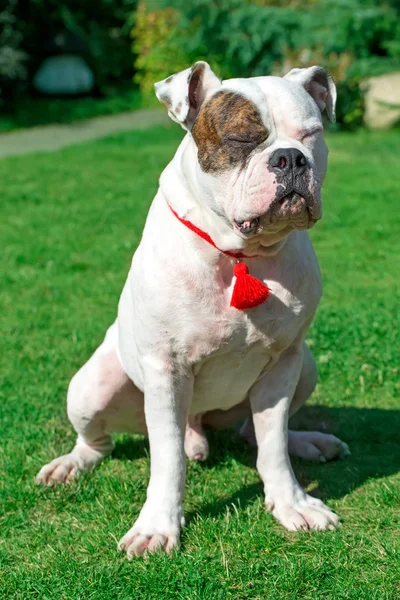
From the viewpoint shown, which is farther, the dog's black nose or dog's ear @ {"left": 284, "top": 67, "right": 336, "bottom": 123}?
dog's ear @ {"left": 284, "top": 67, "right": 336, "bottom": 123}

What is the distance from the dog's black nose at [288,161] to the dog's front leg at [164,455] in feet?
2.93

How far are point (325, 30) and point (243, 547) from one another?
11.7 metres

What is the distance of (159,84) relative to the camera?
327 centimetres

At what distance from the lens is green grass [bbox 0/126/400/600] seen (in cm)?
312

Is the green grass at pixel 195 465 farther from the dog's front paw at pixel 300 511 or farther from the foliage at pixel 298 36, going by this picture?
the foliage at pixel 298 36

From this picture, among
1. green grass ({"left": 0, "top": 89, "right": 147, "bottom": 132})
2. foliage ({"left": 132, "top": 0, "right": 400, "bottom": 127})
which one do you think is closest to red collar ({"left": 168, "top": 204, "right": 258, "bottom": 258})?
foliage ({"left": 132, "top": 0, "right": 400, "bottom": 127})

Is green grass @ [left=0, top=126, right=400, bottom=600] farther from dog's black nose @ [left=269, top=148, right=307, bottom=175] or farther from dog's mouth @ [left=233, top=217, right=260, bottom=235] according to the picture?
dog's black nose @ [left=269, top=148, right=307, bottom=175]

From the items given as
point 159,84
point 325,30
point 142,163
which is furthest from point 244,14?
point 159,84

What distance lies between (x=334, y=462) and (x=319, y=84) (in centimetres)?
177

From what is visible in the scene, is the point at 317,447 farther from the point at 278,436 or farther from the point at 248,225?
the point at 248,225

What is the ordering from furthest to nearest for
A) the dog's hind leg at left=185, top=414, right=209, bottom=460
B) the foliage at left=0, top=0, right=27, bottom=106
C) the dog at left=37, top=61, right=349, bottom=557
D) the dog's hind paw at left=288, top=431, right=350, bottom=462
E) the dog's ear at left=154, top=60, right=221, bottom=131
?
the foliage at left=0, top=0, right=27, bottom=106
the dog's hind paw at left=288, top=431, right=350, bottom=462
the dog's hind leg at left=185, top=414, right=209, bottom=460
the dog's ear at left=154, top=60, right=221, bottom=131
the dog at left=37, top=61, right=349, bottom=557

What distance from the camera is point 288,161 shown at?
117 inches

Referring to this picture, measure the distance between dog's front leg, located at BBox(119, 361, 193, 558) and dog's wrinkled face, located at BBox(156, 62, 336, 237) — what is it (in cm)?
67

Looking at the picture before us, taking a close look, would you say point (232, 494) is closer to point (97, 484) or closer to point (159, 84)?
point (97, 484)
